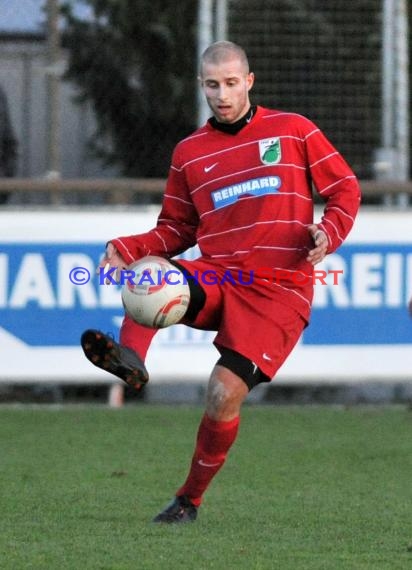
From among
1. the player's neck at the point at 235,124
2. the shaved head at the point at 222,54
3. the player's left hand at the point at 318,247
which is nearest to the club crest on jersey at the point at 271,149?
the player's neck at the point at 235,124

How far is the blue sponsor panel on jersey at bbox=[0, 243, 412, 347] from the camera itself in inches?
435

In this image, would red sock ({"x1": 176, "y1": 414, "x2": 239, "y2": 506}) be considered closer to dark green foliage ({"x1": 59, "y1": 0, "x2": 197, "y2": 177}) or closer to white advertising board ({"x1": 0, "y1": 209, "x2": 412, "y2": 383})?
white advertising board ({"x1": 0, "y1": 209, "x2": 412, "y2": 383})

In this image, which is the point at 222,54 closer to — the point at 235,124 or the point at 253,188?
the point at 235,124

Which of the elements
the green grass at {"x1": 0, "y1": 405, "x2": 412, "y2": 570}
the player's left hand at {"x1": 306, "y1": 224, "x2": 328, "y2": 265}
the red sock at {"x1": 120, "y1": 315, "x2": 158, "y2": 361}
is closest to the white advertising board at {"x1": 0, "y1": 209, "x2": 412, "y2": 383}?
the green grass at {"x1": 0, "y1": 405, "x2": 412, "y2": 570}

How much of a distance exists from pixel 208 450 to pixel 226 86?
1.49 m

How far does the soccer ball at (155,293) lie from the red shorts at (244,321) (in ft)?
0.50

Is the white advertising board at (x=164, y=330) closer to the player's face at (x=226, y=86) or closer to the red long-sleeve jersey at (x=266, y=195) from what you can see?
the red long-sleeve jersey at (x=266, y=195)

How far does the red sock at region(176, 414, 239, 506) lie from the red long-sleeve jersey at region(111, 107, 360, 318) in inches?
23.2

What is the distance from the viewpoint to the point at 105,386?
38.5ft

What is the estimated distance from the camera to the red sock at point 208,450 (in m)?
6.34

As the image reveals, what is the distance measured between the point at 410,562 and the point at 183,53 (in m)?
8.00

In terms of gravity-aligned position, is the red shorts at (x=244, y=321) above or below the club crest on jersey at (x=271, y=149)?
below

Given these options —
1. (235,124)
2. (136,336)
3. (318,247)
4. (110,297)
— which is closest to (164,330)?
(110,297)

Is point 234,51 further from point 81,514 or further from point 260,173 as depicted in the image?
point 81,514
